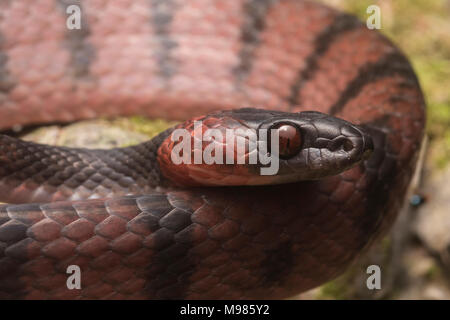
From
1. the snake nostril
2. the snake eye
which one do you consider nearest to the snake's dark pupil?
the snake eye

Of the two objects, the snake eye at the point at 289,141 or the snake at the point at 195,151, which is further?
the snake eye at the point at 289,141

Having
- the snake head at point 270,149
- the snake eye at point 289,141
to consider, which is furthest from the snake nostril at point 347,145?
the snake eye at point 289,141

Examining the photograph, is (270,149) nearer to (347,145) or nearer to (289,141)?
(289,141)

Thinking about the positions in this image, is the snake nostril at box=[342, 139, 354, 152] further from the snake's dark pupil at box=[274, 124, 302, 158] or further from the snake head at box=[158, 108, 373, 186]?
the snake's dark pupil at box=[274, 124, 302, 158]

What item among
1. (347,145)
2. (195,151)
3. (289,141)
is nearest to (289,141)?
(289,141)

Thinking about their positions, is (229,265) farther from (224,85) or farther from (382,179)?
(224,85)

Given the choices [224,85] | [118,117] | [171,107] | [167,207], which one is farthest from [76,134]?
[167,207]

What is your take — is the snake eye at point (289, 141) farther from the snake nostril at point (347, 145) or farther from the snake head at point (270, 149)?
the snake nostril at point (347, 145)
